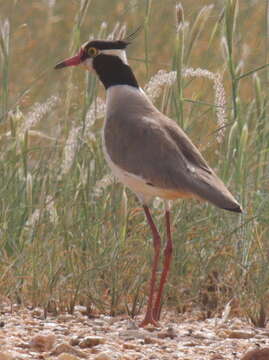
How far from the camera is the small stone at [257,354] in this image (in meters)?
3.42

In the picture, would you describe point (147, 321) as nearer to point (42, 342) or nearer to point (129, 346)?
point (129, 346)

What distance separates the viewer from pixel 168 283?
4527mm

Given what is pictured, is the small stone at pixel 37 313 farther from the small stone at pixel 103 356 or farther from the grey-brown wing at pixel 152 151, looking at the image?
the small stone at pixel 103 356

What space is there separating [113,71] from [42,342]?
1.76 metres

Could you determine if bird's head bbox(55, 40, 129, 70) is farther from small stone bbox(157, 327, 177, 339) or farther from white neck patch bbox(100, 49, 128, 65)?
small stone bbox(157, 327, 177, 339)

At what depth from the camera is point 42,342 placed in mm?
3682

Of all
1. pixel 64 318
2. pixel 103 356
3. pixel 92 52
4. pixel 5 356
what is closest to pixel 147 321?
pixel 64 318

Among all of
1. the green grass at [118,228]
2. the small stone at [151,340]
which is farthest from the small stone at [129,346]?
the green grass at [118,228]

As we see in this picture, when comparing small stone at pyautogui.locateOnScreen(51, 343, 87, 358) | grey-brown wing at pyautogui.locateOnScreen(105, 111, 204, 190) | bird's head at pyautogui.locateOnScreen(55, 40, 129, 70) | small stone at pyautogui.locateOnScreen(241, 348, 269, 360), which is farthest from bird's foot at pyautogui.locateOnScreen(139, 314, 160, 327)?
bird's head at pyautogui.locateOnScreen(55, 40, 129, 70)

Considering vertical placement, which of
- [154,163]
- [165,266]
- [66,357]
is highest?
[154,163]

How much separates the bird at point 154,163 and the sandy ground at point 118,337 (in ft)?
0.59

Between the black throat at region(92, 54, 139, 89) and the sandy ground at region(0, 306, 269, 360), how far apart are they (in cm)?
117

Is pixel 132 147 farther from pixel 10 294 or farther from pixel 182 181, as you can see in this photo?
pixel 10 294

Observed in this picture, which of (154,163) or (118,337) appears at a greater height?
(154,163)
